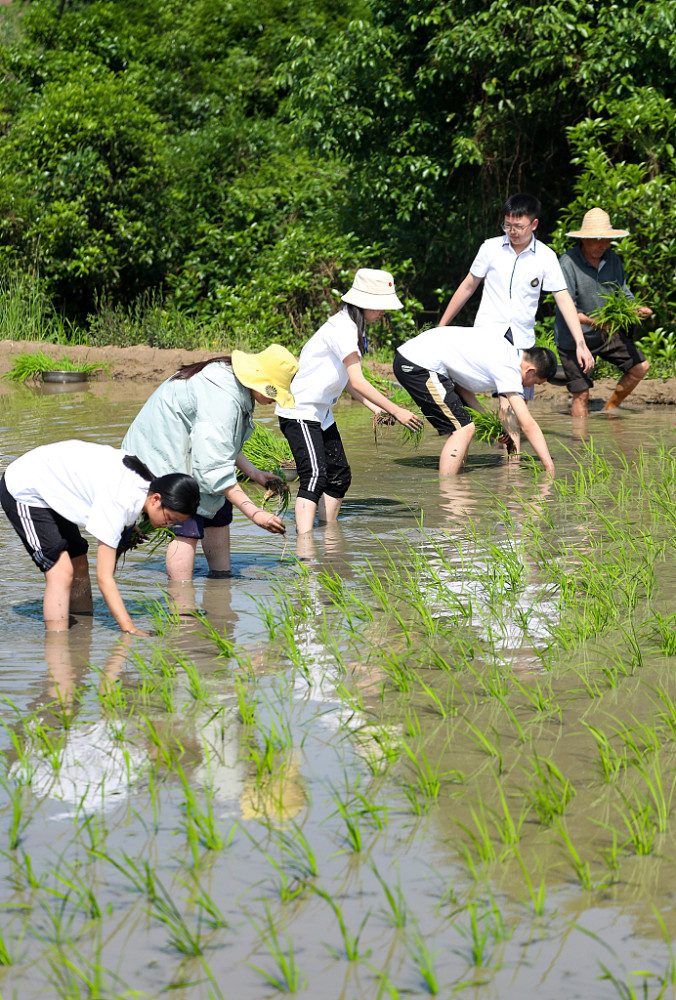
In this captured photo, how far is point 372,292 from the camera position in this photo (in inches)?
255

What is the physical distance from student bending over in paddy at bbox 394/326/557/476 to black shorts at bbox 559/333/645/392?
228cm

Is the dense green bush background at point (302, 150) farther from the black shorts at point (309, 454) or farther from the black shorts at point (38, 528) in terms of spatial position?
the black shorts at point (38, 528)

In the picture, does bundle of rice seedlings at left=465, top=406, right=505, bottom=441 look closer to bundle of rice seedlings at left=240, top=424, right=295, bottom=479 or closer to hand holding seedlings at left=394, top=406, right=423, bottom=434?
bundle of rice seedlings at left=240, top=424, right=295, bottom=479

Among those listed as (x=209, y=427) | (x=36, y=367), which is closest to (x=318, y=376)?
(x=209, y=427)

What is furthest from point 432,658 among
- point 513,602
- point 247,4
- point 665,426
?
point 247,4

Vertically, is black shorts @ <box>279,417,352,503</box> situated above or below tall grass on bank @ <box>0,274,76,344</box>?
above

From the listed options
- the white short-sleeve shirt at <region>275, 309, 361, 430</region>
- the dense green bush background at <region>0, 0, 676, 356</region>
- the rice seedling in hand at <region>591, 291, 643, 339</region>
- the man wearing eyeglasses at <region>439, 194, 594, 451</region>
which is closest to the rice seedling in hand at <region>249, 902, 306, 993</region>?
the white short-sleeve shirt at <region>275, 309, 361, 430</region>

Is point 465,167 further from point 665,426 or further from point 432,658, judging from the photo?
point 432,658

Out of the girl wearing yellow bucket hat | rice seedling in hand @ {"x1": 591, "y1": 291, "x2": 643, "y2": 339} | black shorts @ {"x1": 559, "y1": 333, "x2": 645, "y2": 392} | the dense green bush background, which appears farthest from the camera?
the dense green bush background

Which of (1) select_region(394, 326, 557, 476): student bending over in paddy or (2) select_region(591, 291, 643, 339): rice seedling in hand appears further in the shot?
(2) select_region(591, 291, 643, 339): rice seedling in hand

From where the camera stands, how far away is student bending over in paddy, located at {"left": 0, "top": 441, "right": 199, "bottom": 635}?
4.57 metres

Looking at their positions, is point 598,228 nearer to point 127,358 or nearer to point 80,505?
point 80,505

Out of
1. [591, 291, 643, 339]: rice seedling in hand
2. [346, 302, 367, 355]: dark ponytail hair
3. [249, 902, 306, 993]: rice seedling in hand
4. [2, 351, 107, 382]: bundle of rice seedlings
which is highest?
[346, 302, 367, 355]: dark ponytail hair

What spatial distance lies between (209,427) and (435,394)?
2.89 metres
